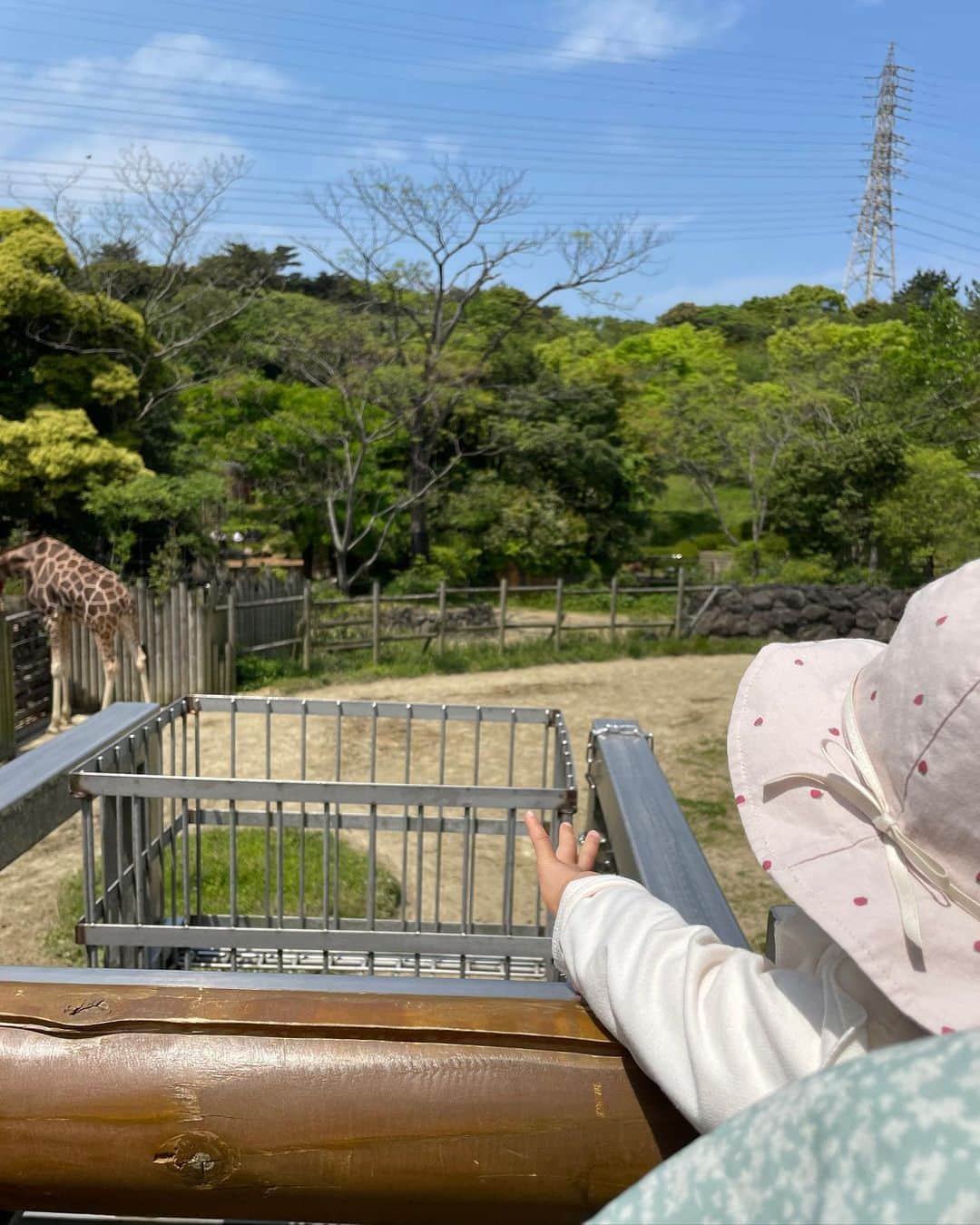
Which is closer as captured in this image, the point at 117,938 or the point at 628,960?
the point at 628,960

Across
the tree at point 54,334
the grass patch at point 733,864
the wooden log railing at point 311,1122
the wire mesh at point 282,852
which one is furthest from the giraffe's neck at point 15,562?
the wooden log railing at point 311,1122

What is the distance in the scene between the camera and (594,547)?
21719 millimetres

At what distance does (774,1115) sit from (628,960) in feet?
1.21

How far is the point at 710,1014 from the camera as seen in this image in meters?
0.86

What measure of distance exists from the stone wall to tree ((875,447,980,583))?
205 centimetres

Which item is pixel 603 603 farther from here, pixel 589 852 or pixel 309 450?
pixel 589 852

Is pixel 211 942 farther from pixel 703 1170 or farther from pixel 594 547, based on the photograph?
pixel 594 547

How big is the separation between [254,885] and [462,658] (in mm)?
7828

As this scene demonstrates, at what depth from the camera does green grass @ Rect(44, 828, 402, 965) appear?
4645 mm

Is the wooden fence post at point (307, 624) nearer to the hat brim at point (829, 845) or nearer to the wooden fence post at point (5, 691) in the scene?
the wooden fence post at point (5, 691)

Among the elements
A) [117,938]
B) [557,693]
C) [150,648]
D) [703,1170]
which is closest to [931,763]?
[703,1170]

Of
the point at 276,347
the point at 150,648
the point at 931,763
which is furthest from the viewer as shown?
the point at 276,347

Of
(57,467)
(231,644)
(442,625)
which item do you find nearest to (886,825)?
(231,644)

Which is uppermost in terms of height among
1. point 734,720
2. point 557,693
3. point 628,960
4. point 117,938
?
point 734,720
